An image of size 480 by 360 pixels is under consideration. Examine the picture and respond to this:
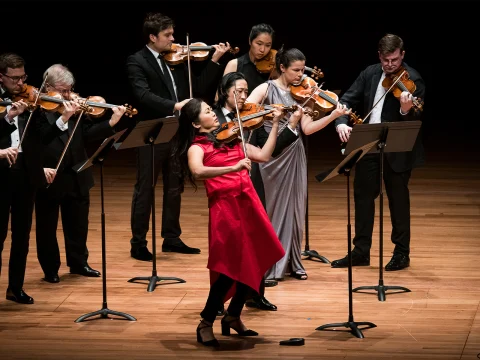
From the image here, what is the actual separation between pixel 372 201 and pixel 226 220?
5.84 feet

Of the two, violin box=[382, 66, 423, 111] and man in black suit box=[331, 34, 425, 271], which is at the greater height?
violin box=[382, 66, 423, 111]

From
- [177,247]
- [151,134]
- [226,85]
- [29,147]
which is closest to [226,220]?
[226,85]

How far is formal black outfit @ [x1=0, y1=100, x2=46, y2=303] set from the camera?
498cm

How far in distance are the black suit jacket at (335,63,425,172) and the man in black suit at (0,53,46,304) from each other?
190cm

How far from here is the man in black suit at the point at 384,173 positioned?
575cm

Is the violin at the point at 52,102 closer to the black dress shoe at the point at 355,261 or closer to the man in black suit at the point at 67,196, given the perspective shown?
the man in black suit at the point at 67,196

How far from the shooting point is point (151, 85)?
6125 millimetres

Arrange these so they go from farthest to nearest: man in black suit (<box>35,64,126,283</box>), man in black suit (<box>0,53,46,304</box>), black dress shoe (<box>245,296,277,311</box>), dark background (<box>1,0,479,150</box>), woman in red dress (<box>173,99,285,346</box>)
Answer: dark background (<box>1,0,479,150</box>)
man in black suit (<box>35,64,126,283</box>)
black dress shoe (<box>245,296,277,311</box>)
man in black suit (<box>0,53,46,304</box>)
woman in red dress (<box>173,99,285,346</box>)

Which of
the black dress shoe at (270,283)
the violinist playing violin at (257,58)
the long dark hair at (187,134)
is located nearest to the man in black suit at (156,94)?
the violinist playing violin at (257,58)

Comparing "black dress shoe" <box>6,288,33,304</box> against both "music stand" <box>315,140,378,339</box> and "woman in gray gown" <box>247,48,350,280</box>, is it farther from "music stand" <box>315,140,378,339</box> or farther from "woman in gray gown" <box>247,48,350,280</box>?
"music stand" <box>315,140,378,339</box>

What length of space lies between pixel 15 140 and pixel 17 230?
50 centimetres

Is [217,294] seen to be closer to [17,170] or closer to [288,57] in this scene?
[17,170]

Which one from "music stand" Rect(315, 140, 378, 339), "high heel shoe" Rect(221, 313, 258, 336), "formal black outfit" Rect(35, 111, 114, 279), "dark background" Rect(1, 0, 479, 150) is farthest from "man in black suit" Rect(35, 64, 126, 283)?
"dark background" Rect(1, 0, 479, 150)

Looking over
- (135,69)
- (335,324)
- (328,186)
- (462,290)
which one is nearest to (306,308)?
(335,324)
